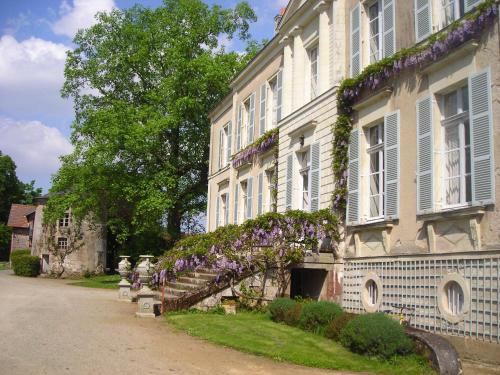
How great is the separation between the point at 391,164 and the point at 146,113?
18722mm

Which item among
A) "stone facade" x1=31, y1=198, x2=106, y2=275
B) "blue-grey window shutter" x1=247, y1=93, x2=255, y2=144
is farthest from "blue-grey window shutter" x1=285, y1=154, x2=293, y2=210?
"stone facade" x1=31, y1=198, x2=106, y2=275

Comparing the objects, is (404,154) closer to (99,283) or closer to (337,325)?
(337,325)

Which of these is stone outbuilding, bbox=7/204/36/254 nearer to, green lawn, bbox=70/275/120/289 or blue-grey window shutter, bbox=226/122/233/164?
green lawn, bbox=70/275/120/289

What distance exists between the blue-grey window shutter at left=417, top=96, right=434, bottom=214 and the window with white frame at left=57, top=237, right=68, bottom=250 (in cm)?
3305

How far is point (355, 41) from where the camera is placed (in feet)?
40.3

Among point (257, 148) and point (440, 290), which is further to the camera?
point (257, 148)

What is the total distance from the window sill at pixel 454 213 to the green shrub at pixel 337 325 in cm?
217

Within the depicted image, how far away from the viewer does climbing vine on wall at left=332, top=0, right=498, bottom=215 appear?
845 cm

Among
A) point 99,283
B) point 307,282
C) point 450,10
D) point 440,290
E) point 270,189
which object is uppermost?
point 450,10

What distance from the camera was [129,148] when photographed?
2606 centimetres

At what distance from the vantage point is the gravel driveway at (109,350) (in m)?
7.31

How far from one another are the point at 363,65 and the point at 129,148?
16364mm

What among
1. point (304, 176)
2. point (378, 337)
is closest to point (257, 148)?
point (304, 176)

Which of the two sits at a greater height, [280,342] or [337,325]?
[337,325]
